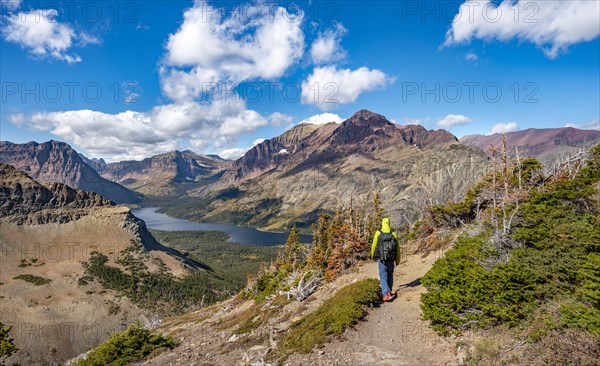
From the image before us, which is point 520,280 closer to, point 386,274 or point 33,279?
point 386,274

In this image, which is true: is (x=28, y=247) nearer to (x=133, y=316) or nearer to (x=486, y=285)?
(x=133, y=316)

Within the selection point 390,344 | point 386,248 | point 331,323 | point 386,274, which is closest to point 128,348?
point 331,323

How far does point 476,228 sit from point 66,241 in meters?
241

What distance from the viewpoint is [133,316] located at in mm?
138500

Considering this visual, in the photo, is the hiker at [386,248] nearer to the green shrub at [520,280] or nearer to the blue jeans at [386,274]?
the blue jeans at [386,274]

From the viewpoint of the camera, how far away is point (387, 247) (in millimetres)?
16375

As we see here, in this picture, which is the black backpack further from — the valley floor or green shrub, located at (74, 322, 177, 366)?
green shrub, located at (74, 322, 177, 366)

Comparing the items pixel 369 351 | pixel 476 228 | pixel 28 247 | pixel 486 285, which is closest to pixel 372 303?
pixel 369 351

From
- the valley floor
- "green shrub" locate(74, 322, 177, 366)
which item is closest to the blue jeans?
the valley floor

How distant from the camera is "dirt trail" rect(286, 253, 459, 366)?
11.7 m

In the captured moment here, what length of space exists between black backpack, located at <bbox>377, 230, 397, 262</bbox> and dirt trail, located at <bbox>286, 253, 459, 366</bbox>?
2942 mm

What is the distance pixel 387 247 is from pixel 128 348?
854 inches

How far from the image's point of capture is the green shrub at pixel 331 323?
545 inches

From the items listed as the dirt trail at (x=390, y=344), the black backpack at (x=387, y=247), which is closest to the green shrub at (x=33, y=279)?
the dirt trail at (x=390, y=344)
